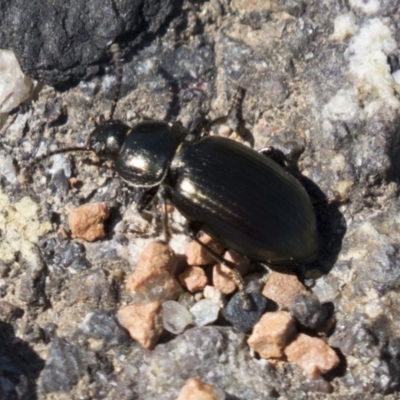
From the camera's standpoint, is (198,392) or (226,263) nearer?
(198,392)

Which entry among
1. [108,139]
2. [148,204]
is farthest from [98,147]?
[148,204]

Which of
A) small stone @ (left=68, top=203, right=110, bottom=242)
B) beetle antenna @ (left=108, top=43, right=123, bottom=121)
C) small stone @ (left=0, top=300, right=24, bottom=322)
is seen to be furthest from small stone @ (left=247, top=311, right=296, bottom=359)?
beetle antenna @ (left=108, top=43, right=123, bottom=121)

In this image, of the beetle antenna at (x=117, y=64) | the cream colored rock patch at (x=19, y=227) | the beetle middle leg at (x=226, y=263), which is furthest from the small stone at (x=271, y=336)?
the beetle antenna at (x=117, y=64)

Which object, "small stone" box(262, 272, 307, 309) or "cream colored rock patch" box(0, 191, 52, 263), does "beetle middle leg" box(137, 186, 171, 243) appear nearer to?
"cream colored rock patch" box(0, 191, 52, 263)

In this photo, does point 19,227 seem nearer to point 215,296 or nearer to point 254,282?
point 215,296

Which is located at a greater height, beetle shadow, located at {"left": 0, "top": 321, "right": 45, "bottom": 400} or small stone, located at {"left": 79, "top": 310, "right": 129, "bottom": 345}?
small stone, located at {"left": 79, "top": 310, "right": 129, "bottom": 345}

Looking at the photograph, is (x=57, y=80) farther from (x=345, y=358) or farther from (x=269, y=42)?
(x=345, y=358)
